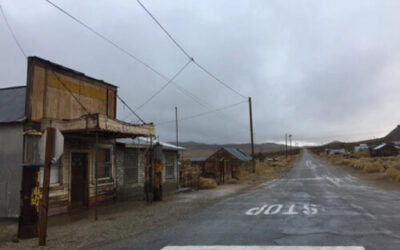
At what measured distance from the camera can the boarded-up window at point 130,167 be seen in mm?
16766

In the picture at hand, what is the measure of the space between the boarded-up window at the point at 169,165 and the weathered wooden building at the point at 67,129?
5047mm

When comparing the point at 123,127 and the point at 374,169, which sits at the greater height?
the point at 123,127

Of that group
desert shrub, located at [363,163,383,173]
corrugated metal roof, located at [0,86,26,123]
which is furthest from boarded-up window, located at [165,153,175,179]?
desert shrub, located at [363,163,383,173]

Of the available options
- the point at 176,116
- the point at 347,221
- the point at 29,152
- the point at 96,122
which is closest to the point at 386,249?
the point at 347,221

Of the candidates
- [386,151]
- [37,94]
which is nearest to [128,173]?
[37,94]

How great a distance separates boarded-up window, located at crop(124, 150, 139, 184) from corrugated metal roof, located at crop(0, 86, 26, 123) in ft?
17.9

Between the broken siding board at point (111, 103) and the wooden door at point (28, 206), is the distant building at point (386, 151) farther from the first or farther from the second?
the wooden door at point (28, 206)

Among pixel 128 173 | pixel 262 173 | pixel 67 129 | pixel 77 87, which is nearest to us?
pixel 67 129

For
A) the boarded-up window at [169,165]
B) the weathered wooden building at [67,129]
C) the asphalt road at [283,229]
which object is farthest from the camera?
the boarded-up window at [169,165]

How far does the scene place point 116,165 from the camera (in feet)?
52.5

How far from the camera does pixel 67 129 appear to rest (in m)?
11.8

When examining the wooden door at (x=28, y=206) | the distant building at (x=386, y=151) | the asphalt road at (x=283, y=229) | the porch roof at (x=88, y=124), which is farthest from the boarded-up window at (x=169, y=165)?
the distant building at (x=386, y=151)

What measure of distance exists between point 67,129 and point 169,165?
9782mm

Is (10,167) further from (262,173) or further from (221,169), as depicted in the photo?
(262,173)
